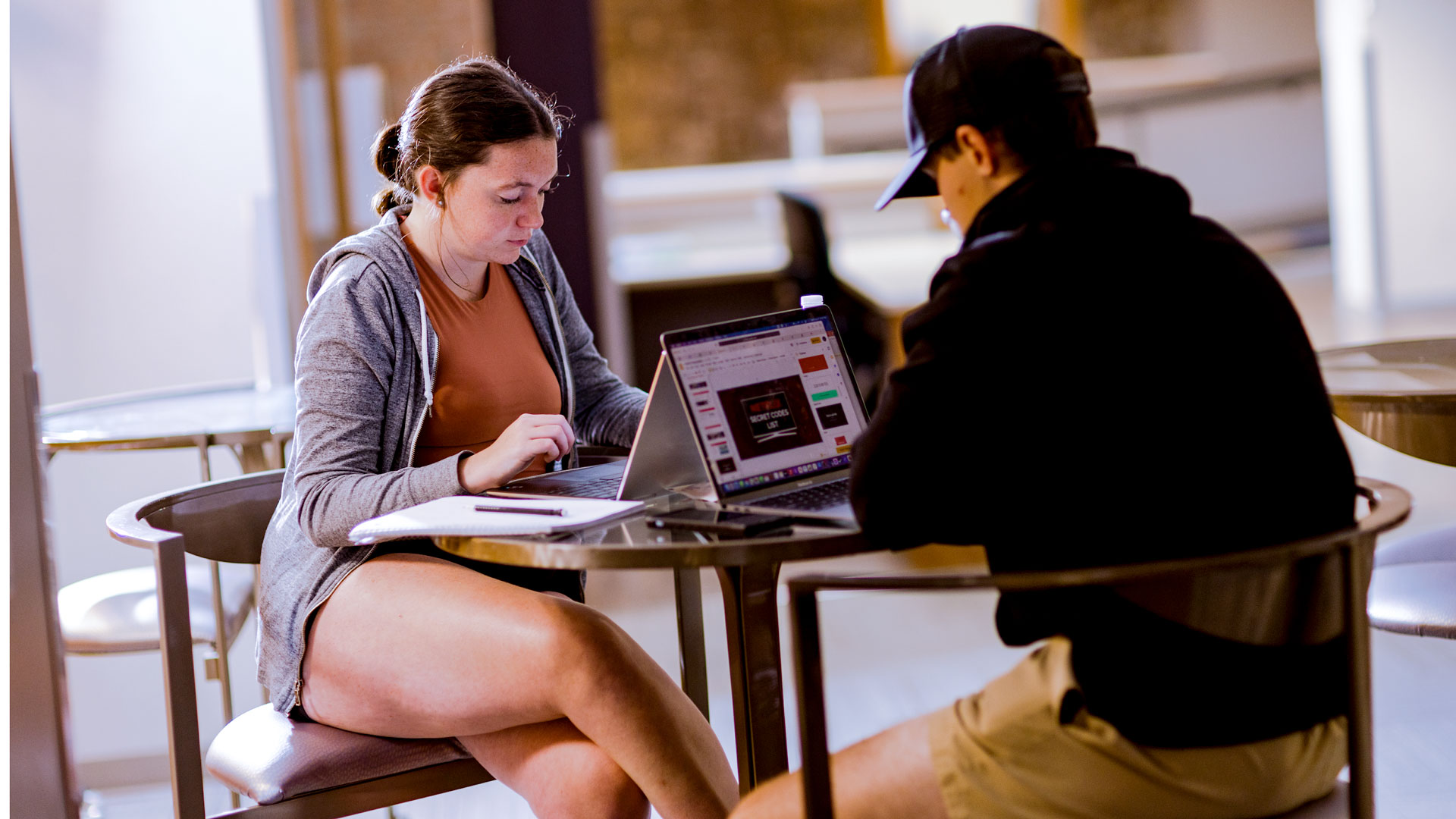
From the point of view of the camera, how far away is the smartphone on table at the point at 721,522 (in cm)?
127

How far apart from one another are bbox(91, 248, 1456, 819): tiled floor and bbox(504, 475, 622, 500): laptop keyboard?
0.78 metres

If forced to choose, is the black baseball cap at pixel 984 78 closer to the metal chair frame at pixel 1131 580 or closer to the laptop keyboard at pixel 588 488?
the metal chair frame at pixel 1131 580

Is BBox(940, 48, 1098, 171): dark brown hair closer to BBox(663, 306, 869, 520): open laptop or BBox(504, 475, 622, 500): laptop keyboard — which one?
BBox(663, 306, 869, 520): open laptop

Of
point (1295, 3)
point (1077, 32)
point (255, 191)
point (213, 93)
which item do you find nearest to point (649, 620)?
point (255, 191)

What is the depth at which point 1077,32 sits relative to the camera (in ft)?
32.1

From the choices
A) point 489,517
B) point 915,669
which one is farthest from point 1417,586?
point 915,669

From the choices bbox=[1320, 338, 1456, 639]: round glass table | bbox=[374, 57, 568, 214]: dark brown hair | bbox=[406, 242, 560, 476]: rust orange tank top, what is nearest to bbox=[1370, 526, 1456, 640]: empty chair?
bbox=[1320, 338, 1456, 639]: round glass table

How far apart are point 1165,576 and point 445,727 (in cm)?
83

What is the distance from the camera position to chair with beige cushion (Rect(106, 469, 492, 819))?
1.44 m

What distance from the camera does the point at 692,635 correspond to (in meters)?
1.87

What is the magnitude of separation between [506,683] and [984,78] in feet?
2.60

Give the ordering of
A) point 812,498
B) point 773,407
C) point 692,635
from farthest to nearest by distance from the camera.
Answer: point 692,635
point 773,407
point 812,498

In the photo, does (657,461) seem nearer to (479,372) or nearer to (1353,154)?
(479,372)

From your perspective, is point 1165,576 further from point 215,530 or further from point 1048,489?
point 215,530
